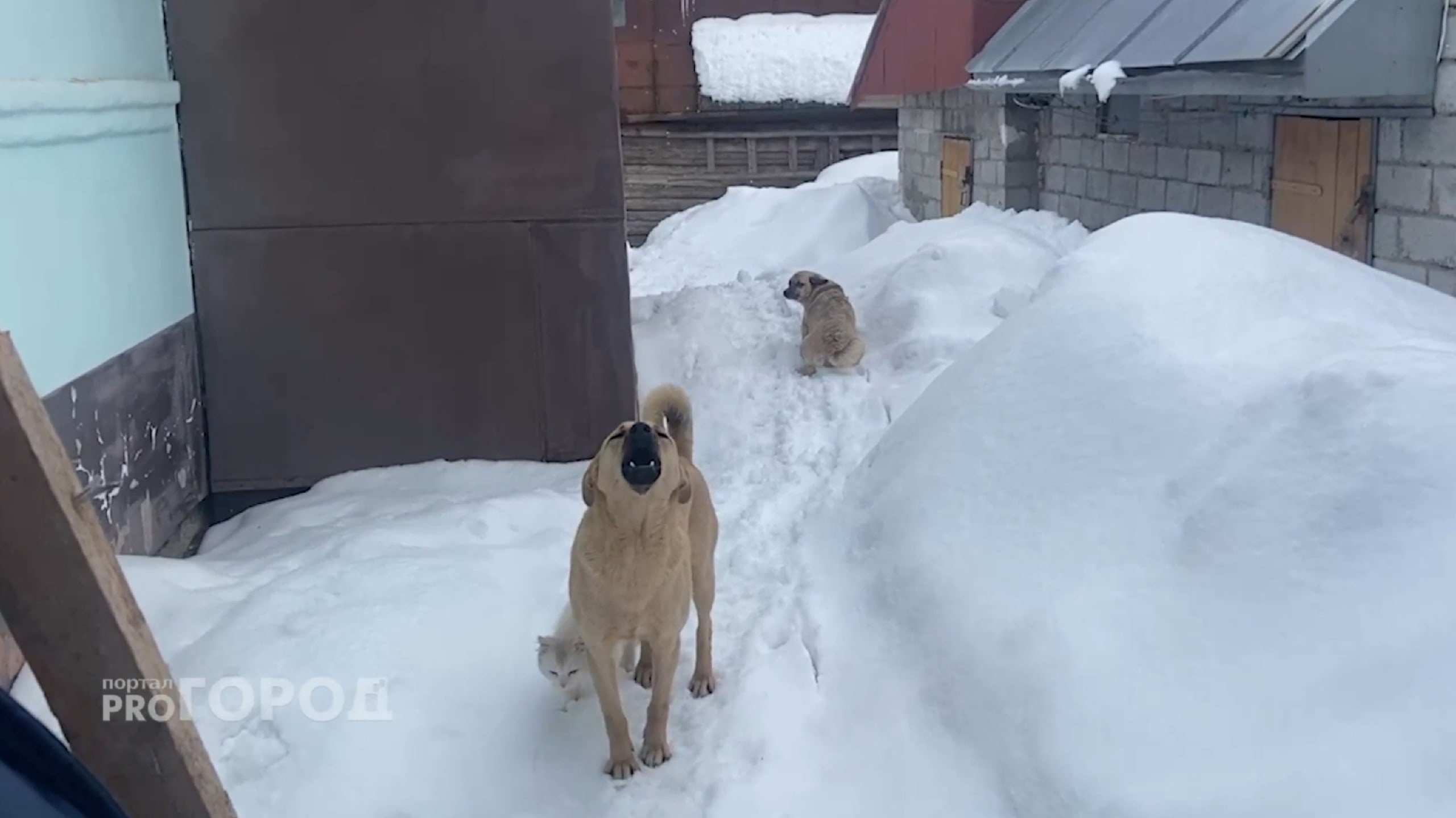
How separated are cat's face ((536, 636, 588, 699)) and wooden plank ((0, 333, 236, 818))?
1875 mm

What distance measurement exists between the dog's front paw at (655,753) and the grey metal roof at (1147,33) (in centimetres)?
565

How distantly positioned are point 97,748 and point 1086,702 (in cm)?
255

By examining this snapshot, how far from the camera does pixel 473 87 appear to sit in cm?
647

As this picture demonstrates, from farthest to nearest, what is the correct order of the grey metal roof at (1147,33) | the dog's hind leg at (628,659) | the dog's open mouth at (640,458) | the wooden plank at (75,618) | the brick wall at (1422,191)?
the grey metal roof at (1147,33), the brick wall at (1422,191), the dog's hind leg at (628,659), the dog's open mouth at (640,458), the wooden plank at (75,618)

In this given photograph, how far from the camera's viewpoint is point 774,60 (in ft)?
68.6

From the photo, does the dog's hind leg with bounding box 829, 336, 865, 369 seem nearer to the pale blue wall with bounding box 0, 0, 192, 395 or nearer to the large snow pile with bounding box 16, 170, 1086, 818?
the large snow pile with bounding box 16, 170, 1086, 818

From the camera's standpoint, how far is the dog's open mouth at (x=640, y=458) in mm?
3586

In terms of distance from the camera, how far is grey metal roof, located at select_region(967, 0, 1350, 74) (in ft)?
23.2

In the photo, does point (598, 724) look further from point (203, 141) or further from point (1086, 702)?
point (203, 141)

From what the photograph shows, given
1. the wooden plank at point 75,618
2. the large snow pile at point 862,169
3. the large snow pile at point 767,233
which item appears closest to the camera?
the wooden plank at point 75,618

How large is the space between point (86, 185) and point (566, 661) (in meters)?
3.05

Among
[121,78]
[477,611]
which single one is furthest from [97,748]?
[121,78]

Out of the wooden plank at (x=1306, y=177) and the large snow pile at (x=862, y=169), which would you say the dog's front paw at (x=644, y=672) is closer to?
the wooden plank at (x=1306, y=177)

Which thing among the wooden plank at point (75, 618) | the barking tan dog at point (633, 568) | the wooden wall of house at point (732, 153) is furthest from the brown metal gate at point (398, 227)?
the wooden wall of house at point (732, 153)
